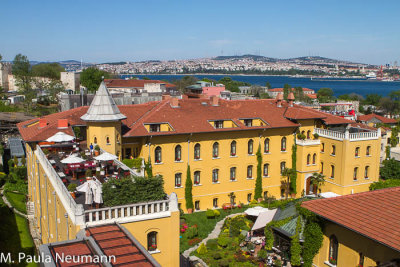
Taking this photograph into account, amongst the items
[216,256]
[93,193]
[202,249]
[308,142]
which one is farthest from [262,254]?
[308,142]

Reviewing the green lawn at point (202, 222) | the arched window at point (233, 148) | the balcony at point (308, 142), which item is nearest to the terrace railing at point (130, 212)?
the green lawn at point (202, 222)

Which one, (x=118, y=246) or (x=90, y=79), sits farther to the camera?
(x=90, y=79)

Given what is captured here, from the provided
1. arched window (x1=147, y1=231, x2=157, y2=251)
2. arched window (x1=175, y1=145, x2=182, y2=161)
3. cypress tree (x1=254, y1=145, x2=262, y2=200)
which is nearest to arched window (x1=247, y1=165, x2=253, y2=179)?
cypress tree (x1=254, y1=145, x2=262, y2=200)

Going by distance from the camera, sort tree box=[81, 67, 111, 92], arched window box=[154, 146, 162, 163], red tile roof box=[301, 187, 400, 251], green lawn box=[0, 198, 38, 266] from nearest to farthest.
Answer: red tile roof box=[301, 187, 400, 251] → green lawn box=[0, 198, 38, 266] → arched window box=[154, 146, 162, 163] → tree box=[81, 67, 111, 92]

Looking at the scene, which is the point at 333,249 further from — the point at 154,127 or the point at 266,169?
the point at 266,169

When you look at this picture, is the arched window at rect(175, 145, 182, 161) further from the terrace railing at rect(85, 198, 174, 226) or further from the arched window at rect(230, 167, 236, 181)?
the terrace railing at rect(85, 198, 174, 226)

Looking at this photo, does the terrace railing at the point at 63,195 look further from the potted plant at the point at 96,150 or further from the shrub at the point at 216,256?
the shrub at the point at 216,256
